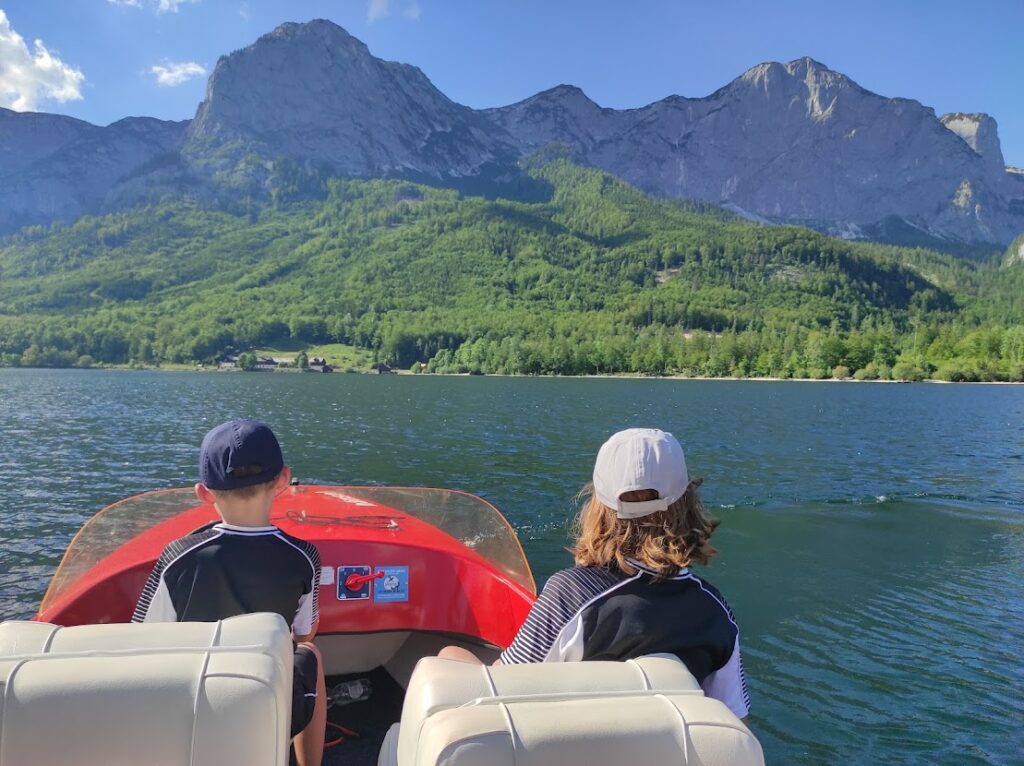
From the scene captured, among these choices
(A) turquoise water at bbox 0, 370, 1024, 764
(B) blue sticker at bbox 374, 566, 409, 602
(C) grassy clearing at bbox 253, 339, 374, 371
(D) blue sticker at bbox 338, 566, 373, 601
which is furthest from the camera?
(C) grassy clearing at bbox 253, 339, 374, 371

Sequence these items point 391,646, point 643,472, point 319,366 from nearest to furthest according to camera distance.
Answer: point 643,472
point 391,646
point 319,366

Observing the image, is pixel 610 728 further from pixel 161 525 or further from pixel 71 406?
pixel 71 406

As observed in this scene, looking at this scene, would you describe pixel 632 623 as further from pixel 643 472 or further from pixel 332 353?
pixel 332 353

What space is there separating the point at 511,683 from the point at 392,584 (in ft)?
14.5

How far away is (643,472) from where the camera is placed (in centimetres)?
311

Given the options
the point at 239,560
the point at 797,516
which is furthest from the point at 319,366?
the point at 239,560

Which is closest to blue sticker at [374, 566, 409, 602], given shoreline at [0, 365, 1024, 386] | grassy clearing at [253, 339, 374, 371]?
shoreline at [0, 365, 1024, 386]

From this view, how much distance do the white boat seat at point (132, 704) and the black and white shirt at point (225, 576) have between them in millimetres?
1256

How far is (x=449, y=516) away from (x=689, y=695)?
16.5 feet

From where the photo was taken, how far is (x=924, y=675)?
9.32m

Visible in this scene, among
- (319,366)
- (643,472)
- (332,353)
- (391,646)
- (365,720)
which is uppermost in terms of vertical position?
(643,472)

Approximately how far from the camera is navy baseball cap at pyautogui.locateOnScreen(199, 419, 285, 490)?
3854 millimetres

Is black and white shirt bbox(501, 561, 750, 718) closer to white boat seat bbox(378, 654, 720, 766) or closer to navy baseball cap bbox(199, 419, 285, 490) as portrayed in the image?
white boat seat bbox(378, 654, 720, 766)

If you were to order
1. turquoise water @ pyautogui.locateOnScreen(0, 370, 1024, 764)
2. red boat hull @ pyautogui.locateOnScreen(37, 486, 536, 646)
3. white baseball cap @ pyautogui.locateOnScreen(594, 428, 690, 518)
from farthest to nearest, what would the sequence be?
turquoise water @ pyautogui.locateOnScreen(0, 370, 1024, 764)
red boat hull @ pyautogui.locateOnScreen(37, 486, 536, 646)
white baseball cap @ pyautogui.locateOnScreen(594, 428, 690, 518)
